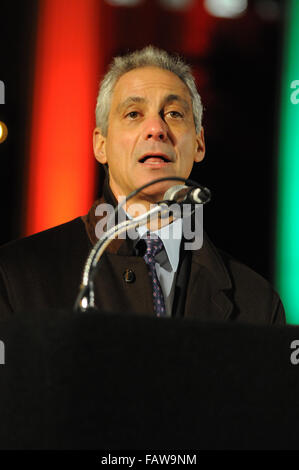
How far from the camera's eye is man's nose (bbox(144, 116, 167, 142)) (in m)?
2.24

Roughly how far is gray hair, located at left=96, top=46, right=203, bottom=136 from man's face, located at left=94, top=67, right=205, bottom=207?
21mm

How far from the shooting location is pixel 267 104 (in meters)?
2.80

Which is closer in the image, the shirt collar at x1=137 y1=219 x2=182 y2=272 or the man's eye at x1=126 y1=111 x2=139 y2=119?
the shirt collar at x1=137 y1=219 x2=182 y2=272

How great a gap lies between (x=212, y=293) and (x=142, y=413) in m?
1.02

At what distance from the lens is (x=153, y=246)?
2.10m

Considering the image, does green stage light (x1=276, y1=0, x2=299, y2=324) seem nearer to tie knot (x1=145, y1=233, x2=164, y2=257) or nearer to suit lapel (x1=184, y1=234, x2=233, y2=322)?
suit lapel (x1=184, y1=234, x2=233, y2=322)

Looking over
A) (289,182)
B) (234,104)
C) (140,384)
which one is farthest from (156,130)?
(140,384)

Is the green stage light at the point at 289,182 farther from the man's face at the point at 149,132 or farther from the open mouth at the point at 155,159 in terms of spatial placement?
the open mouth at the point at 155,159

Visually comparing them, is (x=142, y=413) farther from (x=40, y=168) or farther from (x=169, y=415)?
(x=40, y=168)

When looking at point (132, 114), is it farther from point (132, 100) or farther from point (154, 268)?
point (154, 268)

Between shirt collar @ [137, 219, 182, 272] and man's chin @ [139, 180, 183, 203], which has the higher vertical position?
man's chin @ [139, 180, 183, 203]

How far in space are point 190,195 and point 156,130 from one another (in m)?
0.81

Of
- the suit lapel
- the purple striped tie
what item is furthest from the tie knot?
the suit lapel

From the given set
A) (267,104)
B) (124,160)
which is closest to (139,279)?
(124,160)
